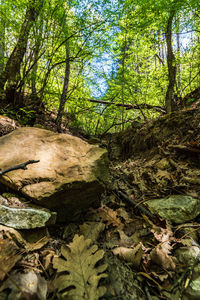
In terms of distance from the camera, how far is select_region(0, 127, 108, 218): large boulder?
1.54 metres

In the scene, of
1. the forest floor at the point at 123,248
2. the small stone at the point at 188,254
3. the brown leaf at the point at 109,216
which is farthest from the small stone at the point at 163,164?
the small stone at the point at 188,254

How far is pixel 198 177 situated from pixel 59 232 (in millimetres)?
1926

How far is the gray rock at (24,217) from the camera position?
1259 millimetres

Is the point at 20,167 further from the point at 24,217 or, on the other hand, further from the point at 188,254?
the point at 188,254

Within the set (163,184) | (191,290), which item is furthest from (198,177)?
(191,290)

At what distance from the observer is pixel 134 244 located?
150 centimetres

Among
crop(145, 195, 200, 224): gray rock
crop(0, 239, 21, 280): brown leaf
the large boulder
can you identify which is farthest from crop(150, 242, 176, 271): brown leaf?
crop(0, 239, 21, 280): brown leaf

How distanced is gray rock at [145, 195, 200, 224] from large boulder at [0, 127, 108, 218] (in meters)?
0.75

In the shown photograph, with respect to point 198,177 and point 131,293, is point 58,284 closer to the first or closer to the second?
point 131,293

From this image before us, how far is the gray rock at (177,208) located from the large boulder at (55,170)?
752 millimetres

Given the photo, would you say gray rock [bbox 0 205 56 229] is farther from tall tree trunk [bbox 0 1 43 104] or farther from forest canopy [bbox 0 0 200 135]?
tall tree trunk [bbox 0 1 43 104]

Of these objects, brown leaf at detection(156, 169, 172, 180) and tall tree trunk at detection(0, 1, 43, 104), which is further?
tall tree trunk at detection(0, 1, 43, 104)

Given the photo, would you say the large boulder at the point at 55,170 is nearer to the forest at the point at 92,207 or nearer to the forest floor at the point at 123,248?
the forest at the point at 92,207

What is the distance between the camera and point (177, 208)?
1.75 m
